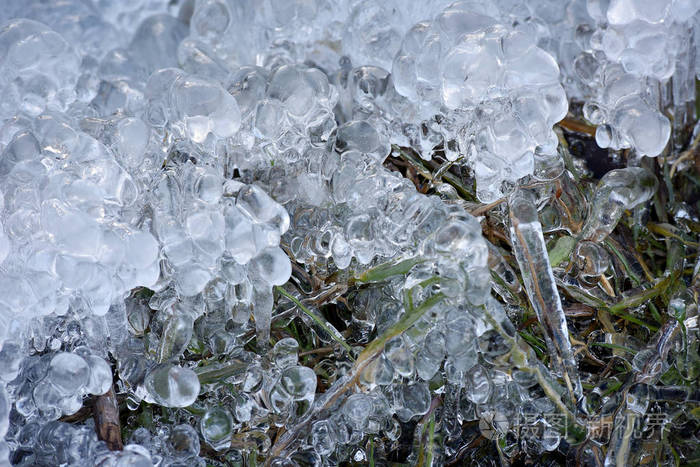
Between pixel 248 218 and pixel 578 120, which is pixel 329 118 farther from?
pixel 578 120

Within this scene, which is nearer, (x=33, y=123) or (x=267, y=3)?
(x=33, y=123)

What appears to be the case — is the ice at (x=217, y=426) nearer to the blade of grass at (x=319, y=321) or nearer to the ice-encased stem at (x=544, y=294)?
the blade of grass at (x=319, y=321)

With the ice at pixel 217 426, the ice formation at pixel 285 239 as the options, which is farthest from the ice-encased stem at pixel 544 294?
the ice at pixel 217 426

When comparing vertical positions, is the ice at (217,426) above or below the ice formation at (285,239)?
below

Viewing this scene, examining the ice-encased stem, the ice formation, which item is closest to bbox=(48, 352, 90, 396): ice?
the ice formation

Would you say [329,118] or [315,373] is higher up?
[329,118]

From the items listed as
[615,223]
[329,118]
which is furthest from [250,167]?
[615,223]

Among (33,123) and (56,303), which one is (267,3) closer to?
(33,123)

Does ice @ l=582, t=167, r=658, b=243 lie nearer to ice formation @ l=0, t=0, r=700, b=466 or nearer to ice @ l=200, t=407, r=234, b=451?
ice formation @ l=0, t=0, r=700, b=466
